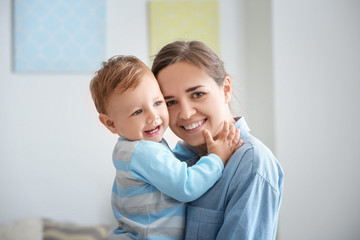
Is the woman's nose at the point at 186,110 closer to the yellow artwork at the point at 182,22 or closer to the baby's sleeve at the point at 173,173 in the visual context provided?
the baby's sleeve at the point at 173,173

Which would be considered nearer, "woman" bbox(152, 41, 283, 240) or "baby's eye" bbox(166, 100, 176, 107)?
"woman" bbox(152, 41, 283, 240)

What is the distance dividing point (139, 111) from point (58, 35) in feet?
8.18

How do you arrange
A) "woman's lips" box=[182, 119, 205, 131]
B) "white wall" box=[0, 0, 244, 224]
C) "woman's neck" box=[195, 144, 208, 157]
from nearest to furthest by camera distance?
"woman's lips" box=[182, 119, 205, 131] → "woman's neck" box=[195, 144, 208, 157] → "white wall" box=[0, 0, 244, 224]

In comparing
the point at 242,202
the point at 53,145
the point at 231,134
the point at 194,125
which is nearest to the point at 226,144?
the point at 231,134

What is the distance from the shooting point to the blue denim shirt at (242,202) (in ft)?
3.62

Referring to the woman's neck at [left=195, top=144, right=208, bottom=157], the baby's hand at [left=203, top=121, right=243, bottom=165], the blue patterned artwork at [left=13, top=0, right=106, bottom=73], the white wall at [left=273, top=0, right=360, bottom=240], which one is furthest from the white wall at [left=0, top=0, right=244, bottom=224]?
the baby's hand at [left=203, top=121, right=243, bottom=165]

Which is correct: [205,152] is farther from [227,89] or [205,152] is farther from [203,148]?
[227,89]

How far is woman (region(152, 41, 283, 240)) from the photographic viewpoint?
1118 millimetres

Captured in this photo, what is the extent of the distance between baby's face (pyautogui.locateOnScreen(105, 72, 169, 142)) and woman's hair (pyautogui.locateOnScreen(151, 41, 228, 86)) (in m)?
0.11

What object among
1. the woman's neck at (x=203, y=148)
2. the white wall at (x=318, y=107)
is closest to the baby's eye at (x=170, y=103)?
the woman's neck at (x=203, y=148)

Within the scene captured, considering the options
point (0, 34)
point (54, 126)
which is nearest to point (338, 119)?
point (54, 126)

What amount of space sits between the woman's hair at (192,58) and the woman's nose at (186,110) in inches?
5.6

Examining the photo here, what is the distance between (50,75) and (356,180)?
285 centimetres

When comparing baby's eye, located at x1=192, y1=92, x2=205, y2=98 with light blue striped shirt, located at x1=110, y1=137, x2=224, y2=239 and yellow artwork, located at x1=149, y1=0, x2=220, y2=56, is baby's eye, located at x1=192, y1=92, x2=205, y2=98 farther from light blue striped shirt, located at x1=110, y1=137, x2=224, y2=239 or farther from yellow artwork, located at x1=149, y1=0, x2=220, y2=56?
yellow artwork, located at x1=149, y1=0, x2=220, y2=56
